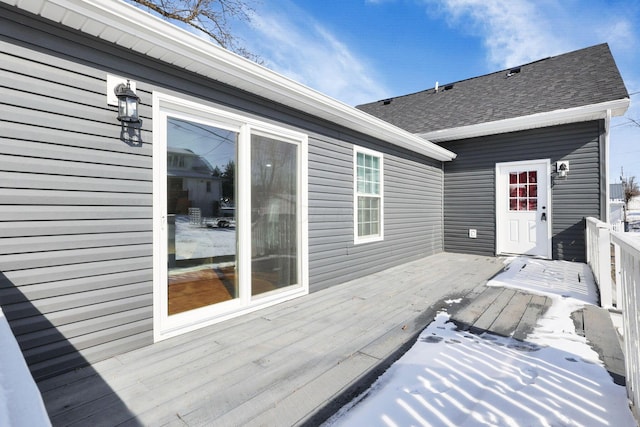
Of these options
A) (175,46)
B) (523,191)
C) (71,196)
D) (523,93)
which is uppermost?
(523,93)

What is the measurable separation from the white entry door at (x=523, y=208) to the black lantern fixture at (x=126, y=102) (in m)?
6.62

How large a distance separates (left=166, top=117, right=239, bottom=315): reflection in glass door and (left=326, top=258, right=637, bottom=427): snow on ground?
186cm

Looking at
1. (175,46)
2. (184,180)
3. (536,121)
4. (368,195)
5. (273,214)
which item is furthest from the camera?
(536,121)

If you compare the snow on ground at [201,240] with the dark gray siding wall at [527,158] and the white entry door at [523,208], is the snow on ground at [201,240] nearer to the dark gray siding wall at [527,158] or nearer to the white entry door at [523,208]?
the dark gray siding wall at [527,158]

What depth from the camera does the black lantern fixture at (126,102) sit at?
2.27m

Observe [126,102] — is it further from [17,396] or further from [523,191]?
[523,191]

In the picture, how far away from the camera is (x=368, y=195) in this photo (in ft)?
16.6

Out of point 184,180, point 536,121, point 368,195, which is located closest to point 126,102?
point 184,180

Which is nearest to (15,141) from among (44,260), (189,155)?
(44,260)

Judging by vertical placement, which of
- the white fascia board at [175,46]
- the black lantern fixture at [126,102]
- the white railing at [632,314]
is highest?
the white fascia board at [175,46]

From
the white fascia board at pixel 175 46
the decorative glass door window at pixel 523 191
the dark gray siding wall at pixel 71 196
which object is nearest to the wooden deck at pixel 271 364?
the dark gray siding wall at pixel 71 196

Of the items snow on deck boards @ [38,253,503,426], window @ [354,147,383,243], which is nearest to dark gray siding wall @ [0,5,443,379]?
snow on deck boards @ [38,253,503,426]

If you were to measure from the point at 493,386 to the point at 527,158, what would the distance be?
5.75m

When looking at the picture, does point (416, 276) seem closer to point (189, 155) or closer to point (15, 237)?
point (189, 155)
